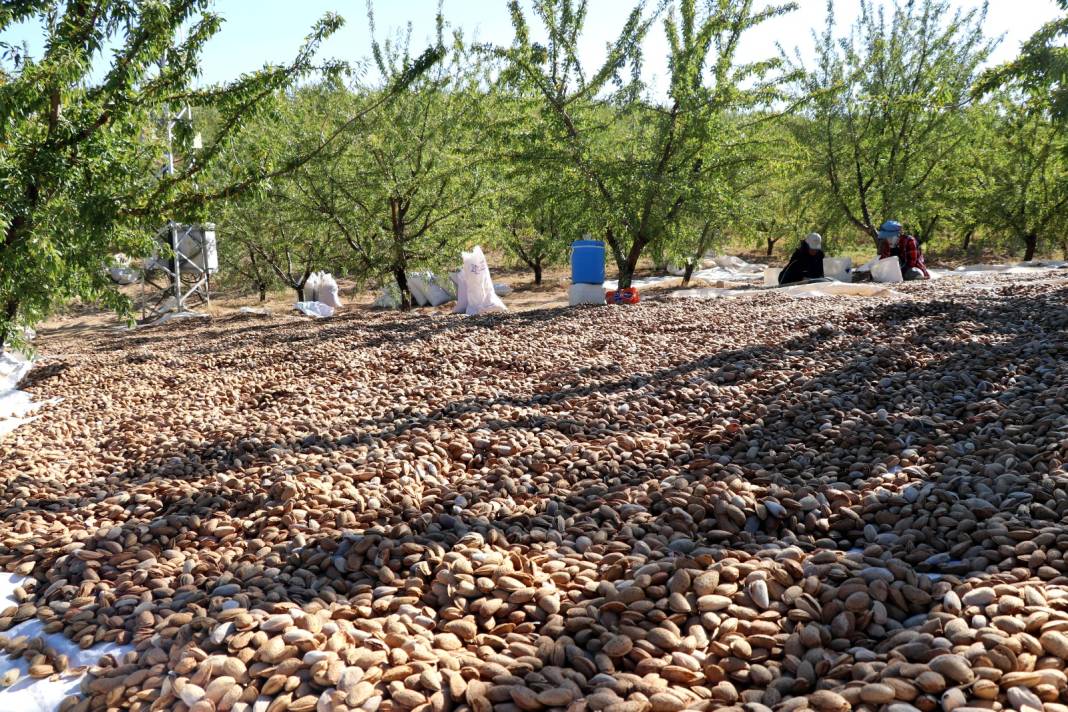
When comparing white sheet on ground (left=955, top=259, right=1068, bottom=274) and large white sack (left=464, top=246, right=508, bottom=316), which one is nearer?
large white sack (left=464, top=246, right=508, bottom=316)

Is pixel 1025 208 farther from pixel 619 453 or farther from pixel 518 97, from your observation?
pixel 619 453

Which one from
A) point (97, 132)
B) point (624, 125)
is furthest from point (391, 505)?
point (624, 125)

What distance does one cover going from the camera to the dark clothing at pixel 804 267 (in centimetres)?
1211

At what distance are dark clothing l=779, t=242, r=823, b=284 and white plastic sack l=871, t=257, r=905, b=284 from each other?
956mm

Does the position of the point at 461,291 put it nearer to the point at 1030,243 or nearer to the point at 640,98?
the point at 640,98

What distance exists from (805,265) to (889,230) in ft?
7.47

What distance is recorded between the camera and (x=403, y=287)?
40.9 ft

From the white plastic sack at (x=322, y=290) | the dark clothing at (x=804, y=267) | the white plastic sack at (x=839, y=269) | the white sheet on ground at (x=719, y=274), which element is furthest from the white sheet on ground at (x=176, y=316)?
the white plastic sack at (x=839, y=269)

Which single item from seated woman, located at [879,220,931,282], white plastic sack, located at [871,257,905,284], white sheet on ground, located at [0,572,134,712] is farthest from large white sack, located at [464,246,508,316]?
white sheet on ground, located at [0,572,134,712]

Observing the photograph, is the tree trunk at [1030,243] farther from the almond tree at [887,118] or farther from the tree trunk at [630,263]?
the tree trunk at [630,263]

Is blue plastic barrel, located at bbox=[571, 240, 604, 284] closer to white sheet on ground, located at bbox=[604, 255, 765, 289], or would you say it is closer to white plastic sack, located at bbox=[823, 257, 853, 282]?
white sheet on ground, located at bbox=[604, 255, 765, 289]

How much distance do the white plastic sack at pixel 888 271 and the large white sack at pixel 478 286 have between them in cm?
675

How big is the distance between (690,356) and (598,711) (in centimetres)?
445

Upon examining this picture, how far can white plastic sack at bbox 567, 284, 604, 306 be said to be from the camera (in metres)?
10.6
